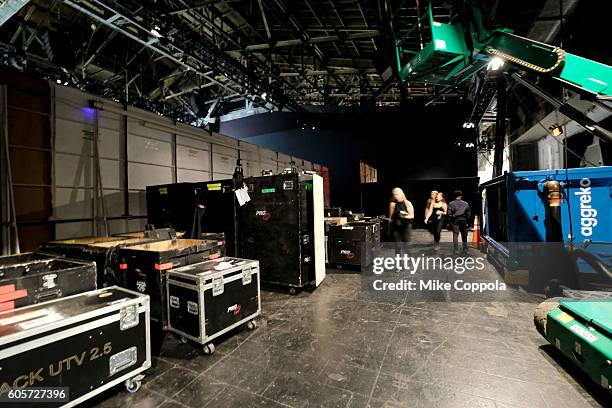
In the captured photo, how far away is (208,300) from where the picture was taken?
8.25ft

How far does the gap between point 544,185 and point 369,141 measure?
8.40m

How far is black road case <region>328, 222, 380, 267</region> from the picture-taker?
17.7ft

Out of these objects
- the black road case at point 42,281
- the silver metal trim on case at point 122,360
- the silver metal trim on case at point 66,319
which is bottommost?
the silver metal trim on case at point 122,360

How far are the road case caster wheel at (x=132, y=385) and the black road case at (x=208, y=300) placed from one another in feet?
1.80

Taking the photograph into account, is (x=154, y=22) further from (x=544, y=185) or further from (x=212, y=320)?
(x=544, y=185)

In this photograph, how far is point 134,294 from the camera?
2148mm

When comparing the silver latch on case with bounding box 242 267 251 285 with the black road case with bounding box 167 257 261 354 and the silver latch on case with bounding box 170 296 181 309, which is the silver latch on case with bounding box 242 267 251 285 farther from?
the silver latch on case with bounding box 170 296 181 309

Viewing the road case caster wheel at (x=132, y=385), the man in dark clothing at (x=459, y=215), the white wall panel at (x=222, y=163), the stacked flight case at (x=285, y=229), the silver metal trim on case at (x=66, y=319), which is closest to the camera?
the silver metal trim on case at (x=66, y=319)

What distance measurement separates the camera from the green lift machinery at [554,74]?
193 centimetres

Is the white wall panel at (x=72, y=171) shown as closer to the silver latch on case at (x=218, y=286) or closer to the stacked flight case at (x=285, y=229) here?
the stacked flight case at (x=285, y=229)

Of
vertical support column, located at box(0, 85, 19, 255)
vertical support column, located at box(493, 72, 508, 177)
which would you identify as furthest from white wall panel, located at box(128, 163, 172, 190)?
vertical support column, located at box(493, 72, 508, 177)

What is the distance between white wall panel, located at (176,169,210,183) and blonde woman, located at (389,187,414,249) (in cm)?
527

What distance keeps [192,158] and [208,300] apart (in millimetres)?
5467

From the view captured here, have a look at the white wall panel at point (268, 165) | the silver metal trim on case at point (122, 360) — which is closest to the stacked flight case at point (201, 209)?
the silver metal trim on case at point (122, 360)
